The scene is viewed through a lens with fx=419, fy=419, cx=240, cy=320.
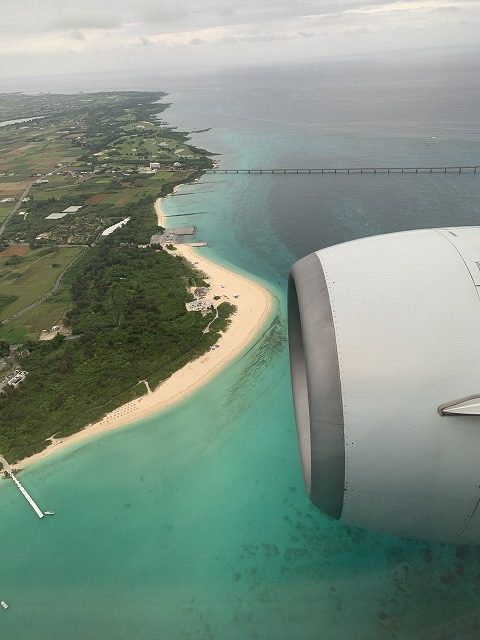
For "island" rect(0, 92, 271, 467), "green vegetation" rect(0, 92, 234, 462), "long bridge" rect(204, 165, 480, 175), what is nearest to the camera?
"island" rect(0, 92, 271, 467)

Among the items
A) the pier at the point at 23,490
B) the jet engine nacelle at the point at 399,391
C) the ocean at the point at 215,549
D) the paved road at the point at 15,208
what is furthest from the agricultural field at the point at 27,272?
the jet engine nacelle at the point at 399,391

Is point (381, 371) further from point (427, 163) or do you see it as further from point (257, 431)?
point (427, 163)

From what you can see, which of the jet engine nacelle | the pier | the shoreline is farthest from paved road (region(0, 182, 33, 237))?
the jet engine nacelle

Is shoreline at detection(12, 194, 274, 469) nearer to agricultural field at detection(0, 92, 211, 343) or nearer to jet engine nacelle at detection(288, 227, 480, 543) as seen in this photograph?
agricultural field at detection(0, 92, 211, 343)

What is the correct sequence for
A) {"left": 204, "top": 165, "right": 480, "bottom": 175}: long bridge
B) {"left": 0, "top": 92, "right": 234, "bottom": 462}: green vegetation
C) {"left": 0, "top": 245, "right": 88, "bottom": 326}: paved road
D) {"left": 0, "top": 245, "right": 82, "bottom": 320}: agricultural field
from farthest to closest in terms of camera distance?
{"left": 204, "top": 165, "right": 480, "bottom": 175}: long bridge, {"left": 0, "top": 245, "right": 82, "bottom": 320}: agricultural field, {"left": 0, "top": 245, "right": 88, "bottom": 326}: paved road, {"left": 0, "top": 92, "right": 234, "bottom": 462}: green vegetation

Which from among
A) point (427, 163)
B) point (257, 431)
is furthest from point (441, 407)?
point (427, 163)

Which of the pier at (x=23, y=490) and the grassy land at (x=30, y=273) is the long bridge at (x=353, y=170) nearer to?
the grassy land at (x=30, y=273)

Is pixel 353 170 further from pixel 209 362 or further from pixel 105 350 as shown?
pixel 105 350
